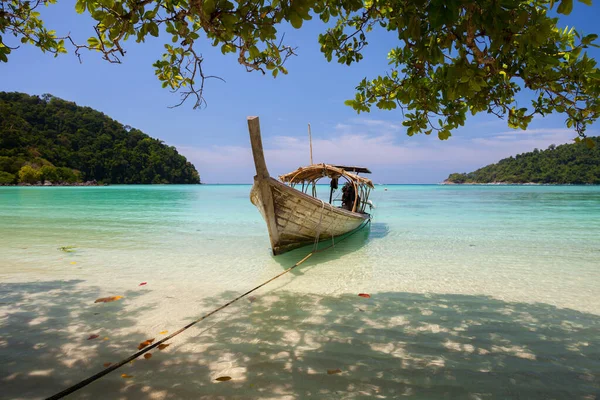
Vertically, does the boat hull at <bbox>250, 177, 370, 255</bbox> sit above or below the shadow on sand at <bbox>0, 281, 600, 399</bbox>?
above

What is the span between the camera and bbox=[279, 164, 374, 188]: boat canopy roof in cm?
891

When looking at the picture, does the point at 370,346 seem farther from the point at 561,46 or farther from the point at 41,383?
the point at 561,46

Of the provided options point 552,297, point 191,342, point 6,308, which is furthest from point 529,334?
point 6,308

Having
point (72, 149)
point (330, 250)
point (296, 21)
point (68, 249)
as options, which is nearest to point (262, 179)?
point (330, 250)

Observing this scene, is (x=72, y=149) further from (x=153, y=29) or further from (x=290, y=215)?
(x=153, y=29)

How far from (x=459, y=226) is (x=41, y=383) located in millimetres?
12477

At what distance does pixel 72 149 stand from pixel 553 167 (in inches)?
→ 4917

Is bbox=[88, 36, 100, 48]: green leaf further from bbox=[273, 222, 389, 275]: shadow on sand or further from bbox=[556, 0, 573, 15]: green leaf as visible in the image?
bbox=[273, 222, 389, 275]: shadow on sand

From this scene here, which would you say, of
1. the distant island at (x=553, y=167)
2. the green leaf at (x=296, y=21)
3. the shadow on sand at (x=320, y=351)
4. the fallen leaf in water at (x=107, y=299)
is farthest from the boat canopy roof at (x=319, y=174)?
the distant island at (x=553, y=167)

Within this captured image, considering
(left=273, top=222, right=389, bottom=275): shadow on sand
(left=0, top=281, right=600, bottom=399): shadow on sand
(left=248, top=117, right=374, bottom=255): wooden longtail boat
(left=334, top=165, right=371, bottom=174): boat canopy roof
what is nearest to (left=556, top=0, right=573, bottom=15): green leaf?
(left=0, top=281, right=600, bottom=399): shadow on sand

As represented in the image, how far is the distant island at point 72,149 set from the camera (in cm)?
6338

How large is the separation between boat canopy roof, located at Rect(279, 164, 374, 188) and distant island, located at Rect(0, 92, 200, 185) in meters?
70.0

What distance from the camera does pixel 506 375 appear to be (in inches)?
95.6

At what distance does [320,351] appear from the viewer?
2.78m
